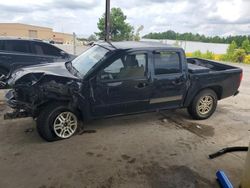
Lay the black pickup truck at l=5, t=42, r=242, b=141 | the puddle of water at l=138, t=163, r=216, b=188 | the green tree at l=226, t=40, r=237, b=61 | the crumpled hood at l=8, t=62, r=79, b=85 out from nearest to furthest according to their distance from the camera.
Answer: the puddle of water at l=138, t=163, r=216, b=188 → the black pickup truck at l=5, t=42, r=242, b=141 → the crumpled hood at l=8, t=62, r=79, b=85 → the green tree at l=226, t=40, r=237, b=61

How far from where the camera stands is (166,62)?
16.3ft

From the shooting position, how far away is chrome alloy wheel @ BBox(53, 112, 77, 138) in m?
4.29

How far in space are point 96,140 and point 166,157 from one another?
127 centimetres


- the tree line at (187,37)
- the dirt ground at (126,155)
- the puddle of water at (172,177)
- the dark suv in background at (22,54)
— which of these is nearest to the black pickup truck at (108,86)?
the dirt ground at (126,155)

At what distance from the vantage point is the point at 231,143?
4.55 meters

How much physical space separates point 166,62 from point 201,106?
1.37 m

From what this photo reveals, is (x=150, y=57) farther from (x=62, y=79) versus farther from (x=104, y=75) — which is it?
(x=62, y=79)

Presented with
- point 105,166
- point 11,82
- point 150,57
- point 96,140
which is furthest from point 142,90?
point 11,82

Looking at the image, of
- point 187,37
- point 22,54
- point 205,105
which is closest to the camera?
point 205,105

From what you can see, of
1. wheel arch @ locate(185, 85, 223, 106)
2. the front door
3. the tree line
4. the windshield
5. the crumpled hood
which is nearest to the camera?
the crumpled hood

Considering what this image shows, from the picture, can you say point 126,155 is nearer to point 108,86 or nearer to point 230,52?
point 108,86

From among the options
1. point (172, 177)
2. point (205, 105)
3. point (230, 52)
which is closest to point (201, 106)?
point (205, 105)

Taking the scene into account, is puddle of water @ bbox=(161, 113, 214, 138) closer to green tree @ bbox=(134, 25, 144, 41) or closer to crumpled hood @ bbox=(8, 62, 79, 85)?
crumpled hood @ bbox=(8, 62, 79, 85)

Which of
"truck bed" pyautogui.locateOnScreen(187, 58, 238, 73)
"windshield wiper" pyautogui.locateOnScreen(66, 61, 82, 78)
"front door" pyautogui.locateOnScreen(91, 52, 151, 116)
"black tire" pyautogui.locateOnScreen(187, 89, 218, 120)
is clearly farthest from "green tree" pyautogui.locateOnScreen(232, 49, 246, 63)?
"windshield wiper" pyautogui.locateOnScreen(66, 61, 82, 78)
